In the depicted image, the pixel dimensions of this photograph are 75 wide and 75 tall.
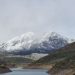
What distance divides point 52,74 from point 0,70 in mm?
42583

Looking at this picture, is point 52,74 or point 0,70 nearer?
point 52,74

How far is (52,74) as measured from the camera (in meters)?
142

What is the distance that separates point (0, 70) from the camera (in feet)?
580
